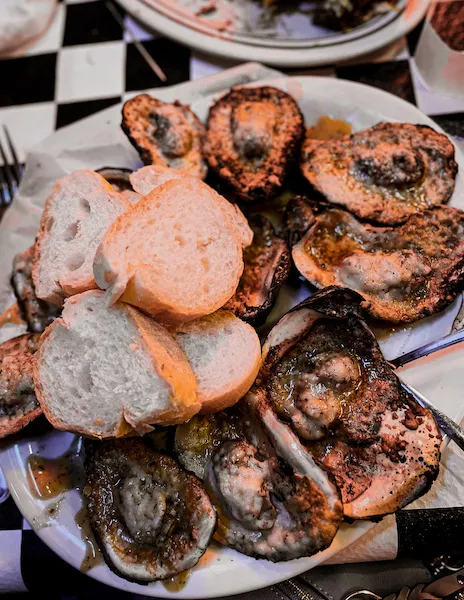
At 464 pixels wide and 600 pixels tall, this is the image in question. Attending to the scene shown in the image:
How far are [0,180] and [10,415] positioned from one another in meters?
1.07

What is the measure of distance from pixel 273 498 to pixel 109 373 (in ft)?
1.88

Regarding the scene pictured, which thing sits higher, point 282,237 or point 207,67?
point 207,67

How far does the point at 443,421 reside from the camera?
1.60 metres

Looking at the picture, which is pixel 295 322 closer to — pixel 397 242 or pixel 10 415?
pixel 397 242

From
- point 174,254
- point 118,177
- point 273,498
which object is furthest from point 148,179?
point 273,498

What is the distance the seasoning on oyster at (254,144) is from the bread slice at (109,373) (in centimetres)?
68

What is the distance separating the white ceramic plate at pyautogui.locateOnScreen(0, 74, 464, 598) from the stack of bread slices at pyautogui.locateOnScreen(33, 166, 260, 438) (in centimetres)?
25

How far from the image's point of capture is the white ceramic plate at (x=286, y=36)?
2475 millimetres

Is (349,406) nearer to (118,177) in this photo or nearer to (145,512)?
(145,512)

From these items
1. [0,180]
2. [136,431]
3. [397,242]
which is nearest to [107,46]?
[0,180]

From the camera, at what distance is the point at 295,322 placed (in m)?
1.67

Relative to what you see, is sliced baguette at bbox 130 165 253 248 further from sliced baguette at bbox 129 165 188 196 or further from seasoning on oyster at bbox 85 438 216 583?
seasoning on oyster at bbox 85 438 216 583

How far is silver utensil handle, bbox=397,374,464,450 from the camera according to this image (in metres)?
1.57

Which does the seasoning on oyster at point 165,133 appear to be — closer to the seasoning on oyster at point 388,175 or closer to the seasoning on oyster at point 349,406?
the seasoning on oyster at point 388,175
